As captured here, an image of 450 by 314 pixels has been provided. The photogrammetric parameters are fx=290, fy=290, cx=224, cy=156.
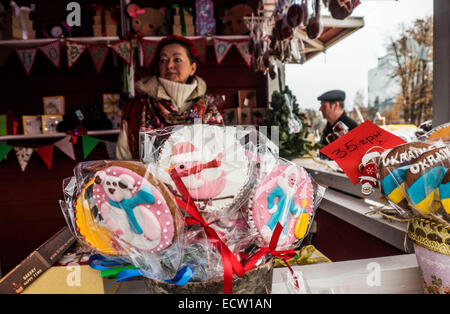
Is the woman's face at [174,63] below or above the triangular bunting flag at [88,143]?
above

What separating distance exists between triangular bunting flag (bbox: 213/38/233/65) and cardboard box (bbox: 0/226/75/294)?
2.38m

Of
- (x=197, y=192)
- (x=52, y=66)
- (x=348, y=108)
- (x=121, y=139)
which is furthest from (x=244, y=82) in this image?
(x=197, y=192)

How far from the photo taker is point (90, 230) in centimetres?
47

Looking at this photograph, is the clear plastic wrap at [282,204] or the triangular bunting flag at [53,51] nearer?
the clear plastic wrap at [282,204]

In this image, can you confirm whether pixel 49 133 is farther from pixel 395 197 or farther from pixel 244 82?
pixel 395 197

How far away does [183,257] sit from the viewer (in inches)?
18.8

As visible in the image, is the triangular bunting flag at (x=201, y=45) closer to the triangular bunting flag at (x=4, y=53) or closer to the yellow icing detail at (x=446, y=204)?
the triangular bunting flag at (x=4, y=53)

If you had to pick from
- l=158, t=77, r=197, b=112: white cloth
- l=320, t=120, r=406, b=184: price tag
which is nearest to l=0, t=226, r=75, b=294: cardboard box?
l=320, t=120, r=406, b=184: price tag

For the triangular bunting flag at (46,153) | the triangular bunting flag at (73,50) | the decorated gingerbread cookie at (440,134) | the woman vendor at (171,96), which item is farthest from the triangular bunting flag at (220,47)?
the decorated gingerbread cookie at (440,134)

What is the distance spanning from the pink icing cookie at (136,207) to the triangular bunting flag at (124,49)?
2.49m

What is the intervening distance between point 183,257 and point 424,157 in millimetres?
461

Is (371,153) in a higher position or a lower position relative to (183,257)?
higher

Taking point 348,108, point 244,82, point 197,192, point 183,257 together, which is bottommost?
point 183,257

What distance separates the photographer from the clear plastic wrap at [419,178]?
1.68ft
